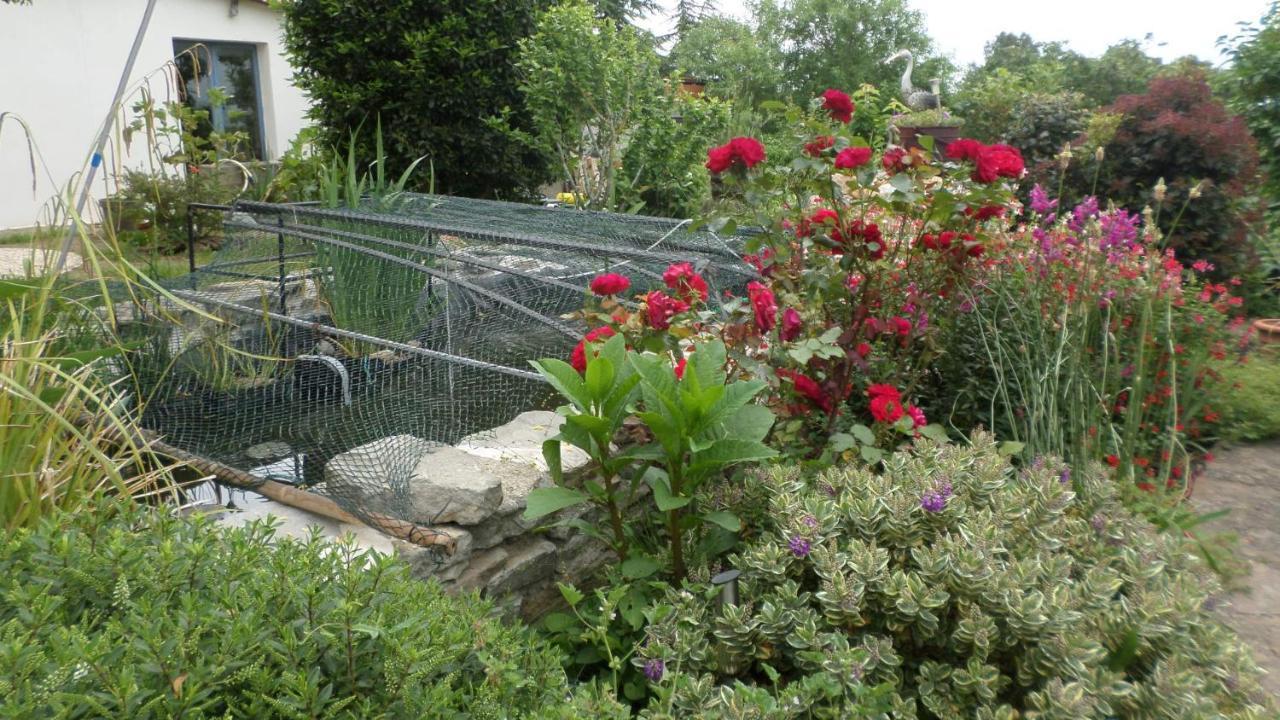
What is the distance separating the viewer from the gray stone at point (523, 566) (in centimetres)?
237

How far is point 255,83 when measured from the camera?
11.4 meters

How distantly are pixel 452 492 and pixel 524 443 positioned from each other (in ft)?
1.74

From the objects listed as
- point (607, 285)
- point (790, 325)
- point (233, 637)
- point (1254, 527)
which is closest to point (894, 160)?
point (790, 325)

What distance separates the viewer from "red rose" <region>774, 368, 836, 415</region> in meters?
2.76

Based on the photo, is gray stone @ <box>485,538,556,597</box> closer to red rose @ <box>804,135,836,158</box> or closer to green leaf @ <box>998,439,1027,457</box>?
green leaf @ <box>998,439,1027,457</box>

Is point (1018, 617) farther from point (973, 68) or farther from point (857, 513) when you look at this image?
point (973, 68)

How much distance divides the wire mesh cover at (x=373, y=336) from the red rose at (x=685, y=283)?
6.6 inches


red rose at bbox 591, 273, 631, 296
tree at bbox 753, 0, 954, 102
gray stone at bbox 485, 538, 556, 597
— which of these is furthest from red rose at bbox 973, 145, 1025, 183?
tree at bbox 753, 0, 954, 102

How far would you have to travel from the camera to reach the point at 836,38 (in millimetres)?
26312

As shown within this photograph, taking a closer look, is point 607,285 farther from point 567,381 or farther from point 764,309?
point 567,381

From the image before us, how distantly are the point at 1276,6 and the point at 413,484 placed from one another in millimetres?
8463

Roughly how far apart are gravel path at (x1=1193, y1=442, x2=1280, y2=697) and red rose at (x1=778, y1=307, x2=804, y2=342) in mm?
1340

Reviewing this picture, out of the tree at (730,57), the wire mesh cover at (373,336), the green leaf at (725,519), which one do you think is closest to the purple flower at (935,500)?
the green leaf at (725,519)

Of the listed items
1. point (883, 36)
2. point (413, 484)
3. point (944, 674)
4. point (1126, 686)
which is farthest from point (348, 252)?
point (883, 36)
